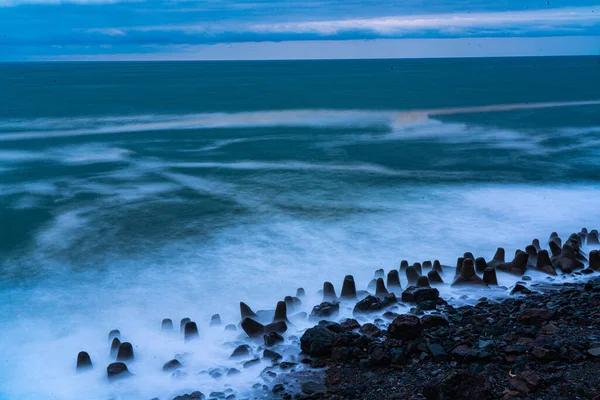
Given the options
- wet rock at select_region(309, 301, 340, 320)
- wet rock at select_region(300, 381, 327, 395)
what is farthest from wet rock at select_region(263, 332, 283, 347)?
wet rock at select_region(300, 381, 327, 395)

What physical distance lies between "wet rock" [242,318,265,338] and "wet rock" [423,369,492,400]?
264cm

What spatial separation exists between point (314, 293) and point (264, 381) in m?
2.92

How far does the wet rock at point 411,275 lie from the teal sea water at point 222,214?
97 centimetres

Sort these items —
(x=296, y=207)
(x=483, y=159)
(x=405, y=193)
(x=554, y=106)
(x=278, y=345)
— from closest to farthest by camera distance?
(x=278, y=345)
(x=296, y=207)
(x=405, y=193)
(x=483, y=159)
(x=554, y=106)

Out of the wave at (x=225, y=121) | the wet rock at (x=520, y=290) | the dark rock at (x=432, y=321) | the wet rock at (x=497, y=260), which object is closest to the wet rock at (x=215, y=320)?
the dark rock at (x=432, y=321)

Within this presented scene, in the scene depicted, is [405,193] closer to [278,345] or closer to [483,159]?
[483,159]

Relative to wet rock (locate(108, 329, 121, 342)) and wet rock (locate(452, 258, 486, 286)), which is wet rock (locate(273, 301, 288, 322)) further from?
wet rock (locate(452, 258, 486, 286))

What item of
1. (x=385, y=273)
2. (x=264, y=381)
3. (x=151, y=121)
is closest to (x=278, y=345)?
(x=264, y=381)

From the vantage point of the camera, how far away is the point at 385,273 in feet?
33.9

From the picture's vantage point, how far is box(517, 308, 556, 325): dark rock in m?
7.44

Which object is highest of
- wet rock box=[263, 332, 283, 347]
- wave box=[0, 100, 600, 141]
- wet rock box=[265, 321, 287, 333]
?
wave box=[0, 100, 600, 141]

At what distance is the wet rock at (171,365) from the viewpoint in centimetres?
716

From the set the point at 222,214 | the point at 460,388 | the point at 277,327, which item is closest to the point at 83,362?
the point at 277,327

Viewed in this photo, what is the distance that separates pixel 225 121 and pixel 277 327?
26.9 metres
